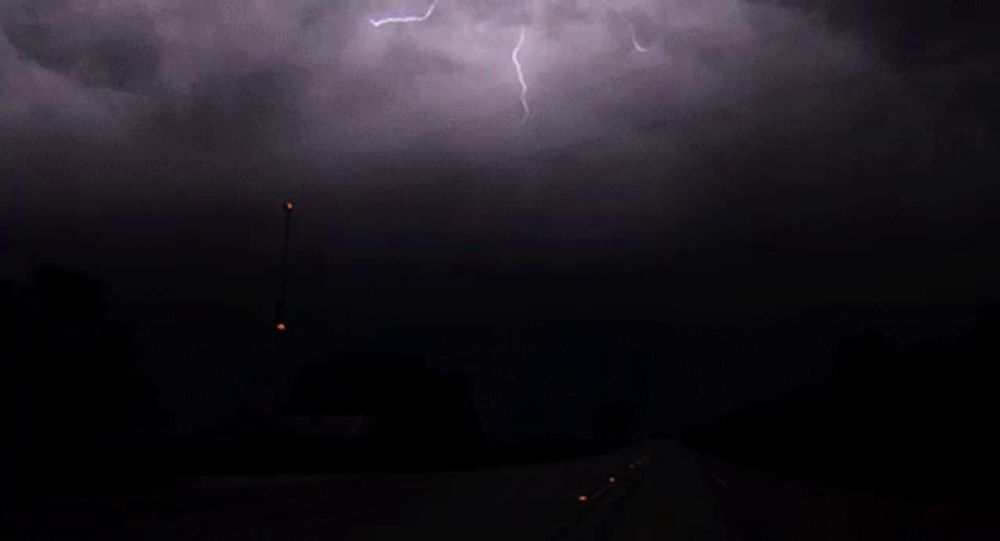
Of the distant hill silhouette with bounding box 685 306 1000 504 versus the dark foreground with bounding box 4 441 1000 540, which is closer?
the dark foreground with bounding box 4 441 1000 540

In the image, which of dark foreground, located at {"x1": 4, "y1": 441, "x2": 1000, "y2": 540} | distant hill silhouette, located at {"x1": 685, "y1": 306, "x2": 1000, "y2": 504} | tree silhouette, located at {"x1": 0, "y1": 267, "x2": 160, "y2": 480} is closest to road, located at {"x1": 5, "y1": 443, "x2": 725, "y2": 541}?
dark foreground, located at {"x1": 4, "y1": 441, "x2": 1000, "y2": 540}

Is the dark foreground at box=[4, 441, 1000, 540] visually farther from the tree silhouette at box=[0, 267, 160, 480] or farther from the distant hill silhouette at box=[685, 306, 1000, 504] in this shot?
the tree silhouette at box=[0, 267, 160, 480]

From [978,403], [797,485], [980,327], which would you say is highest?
[980,327]

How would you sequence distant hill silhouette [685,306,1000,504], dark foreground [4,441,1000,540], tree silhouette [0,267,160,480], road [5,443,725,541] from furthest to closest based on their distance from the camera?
tree silhouette [0,267,160,480], distant hill silhouette [685,306,1000,504], dark foreground [4,441,1000,540], road [5,443,725,541]

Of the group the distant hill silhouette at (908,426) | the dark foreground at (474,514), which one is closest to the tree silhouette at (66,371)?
the dark foreground at (474,514)

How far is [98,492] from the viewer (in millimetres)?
32031

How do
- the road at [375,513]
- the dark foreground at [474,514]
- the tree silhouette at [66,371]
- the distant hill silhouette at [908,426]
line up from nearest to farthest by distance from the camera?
the road at [375,513] → the dark foreground at [474,514] → the distant hill silhouette at [908,426] → the tree silhouette at [66,371]

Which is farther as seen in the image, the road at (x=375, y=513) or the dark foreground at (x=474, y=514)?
the dark foreground at (x=474, y=514)

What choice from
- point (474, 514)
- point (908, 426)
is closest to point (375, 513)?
point (474, 514)

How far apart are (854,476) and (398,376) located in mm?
66900

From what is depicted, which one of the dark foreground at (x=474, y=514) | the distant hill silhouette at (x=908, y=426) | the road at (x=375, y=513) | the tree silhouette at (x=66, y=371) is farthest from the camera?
the tree silhouette at (x=66, y=371)

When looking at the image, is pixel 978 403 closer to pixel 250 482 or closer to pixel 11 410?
pixel 250 482

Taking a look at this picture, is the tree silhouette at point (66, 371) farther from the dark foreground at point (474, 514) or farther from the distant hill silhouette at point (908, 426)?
the distant hill silhouette at point (908, 426)

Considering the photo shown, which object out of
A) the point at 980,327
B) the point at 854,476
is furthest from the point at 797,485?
the point at 980,327
